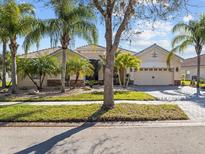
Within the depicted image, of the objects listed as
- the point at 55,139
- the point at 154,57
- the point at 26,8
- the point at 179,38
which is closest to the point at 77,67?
the point at 26,8

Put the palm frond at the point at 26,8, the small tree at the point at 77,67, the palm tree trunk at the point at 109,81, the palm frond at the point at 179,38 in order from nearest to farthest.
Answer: the palm tree trunk at the point at 109,81
the palm frond at the point at 26,8
the small tree at the point at 77,67
the palm frond at the point at 179,38

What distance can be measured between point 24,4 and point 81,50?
41.0 feet

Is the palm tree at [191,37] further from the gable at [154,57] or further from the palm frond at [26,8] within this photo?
the palm frond at [26,8]

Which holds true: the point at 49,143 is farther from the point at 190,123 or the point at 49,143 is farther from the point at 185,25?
the point at 185,25

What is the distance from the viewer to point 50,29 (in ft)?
55.1

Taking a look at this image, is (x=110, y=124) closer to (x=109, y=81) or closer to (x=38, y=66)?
(x=109, y=81)

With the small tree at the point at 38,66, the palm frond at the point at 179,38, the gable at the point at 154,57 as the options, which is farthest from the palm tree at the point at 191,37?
the small tree at the point at 38,66

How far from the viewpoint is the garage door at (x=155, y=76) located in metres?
29.2

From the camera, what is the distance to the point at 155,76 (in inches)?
1160

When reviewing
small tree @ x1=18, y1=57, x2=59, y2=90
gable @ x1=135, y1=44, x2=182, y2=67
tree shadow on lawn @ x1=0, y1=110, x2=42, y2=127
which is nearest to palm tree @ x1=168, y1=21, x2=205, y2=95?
gable @ x1=135, y1=44, x2=182, y2=67

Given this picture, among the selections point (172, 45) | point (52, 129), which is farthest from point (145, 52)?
point (52, 129)

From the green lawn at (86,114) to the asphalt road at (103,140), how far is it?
37.0 inches

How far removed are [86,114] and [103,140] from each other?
3167mm

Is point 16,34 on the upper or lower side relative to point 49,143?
upper
